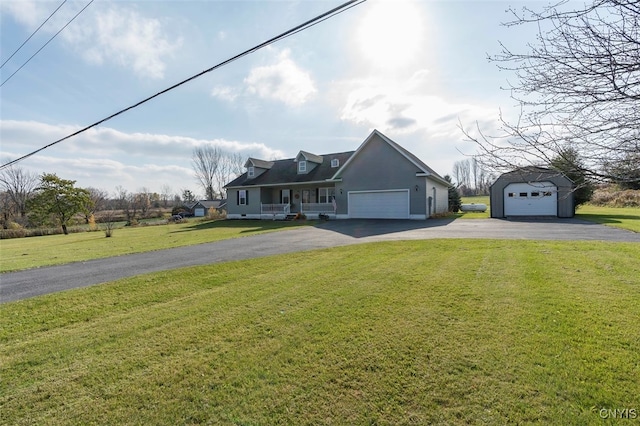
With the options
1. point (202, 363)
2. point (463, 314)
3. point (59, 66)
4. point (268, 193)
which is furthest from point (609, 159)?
point (268, 193)

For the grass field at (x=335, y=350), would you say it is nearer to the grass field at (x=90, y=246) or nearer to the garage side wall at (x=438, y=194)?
the grass field at (x=90, y=246)

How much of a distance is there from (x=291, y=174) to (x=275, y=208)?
139 inches

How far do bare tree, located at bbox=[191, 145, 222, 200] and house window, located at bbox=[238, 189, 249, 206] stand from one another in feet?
114

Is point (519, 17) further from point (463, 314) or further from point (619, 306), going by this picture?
point (619, 306)

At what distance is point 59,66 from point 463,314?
1294 cm

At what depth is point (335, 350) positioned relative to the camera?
3.46 meters

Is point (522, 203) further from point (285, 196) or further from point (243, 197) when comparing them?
point (243, 197)

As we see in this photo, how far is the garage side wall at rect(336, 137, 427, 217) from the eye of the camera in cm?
2106

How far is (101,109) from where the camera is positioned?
8.86 meters

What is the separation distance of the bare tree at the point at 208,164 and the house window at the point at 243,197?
34.8 metres

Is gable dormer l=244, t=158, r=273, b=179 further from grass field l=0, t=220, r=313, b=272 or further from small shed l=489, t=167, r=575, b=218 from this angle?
small shed l=489, t=167, r=575, b=218

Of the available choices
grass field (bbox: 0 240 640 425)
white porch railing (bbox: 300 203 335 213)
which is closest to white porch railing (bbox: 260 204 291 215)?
white porch railing (bbox: 300 203 335 213)

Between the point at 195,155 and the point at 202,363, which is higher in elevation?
the point at 195,155

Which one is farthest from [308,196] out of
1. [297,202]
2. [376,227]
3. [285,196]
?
[376,227]
